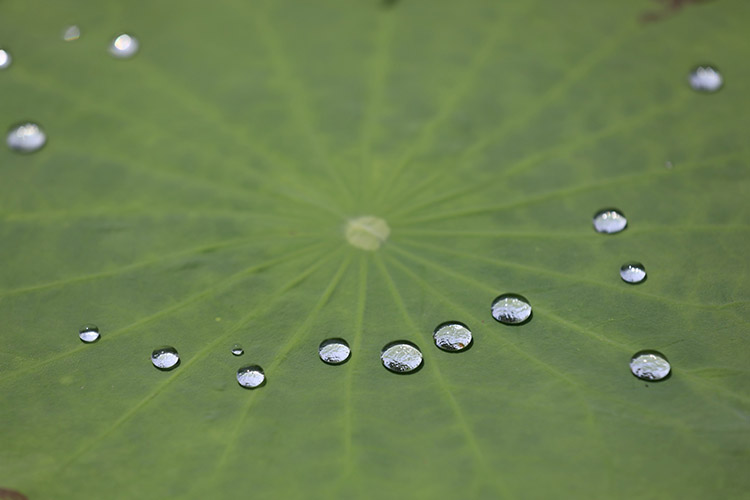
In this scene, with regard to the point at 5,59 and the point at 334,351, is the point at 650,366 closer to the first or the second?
the point at 334,351

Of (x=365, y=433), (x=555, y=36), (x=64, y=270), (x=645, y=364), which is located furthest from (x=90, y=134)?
(x=645, y=364)

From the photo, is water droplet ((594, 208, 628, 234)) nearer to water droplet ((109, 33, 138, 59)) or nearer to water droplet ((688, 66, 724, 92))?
water droplet ((688, 66, 724, 92))

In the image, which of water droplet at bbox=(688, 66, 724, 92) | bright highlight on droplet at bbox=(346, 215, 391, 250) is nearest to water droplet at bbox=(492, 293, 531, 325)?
bright highlight on droplet at bbox=(346, 215, 391, 250)

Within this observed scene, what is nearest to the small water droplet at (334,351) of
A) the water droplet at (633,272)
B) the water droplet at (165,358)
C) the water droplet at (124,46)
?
the water droplet at (165,358)

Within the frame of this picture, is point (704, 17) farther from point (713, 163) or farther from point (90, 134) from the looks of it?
point (90, 134)

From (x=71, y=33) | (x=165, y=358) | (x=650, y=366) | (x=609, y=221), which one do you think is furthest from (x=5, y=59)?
(x=650, y=366)
